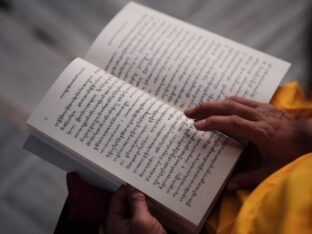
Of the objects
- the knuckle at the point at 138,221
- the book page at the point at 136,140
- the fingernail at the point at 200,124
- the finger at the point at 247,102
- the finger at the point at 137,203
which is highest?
the finger at the point at 247,102

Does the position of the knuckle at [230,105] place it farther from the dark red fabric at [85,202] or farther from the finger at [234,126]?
the dark red fabric at [85,202]

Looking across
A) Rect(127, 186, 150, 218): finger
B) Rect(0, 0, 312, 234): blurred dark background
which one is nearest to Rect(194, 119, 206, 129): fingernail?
Rect(127, 186, 150, 218): finger

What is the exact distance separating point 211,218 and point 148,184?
101mm

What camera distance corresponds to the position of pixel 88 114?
0.65 m

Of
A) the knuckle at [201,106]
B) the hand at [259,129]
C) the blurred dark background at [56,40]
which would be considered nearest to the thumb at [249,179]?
the hand at [259,129]

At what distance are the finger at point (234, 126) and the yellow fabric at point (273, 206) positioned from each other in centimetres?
7

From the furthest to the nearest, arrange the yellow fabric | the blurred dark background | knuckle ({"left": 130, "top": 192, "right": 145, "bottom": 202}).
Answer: the blurred dark background
knuckle ({"left": 130, "top": 192, "right": 145, "bottom": 202})
the yellow fabric

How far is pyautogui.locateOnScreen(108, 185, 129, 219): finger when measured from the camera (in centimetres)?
62

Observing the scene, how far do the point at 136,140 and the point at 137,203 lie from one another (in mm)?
90

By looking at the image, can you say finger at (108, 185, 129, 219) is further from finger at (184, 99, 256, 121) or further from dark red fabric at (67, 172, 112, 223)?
finger at (184, 99, 256, 121)

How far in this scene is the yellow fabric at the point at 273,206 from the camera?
493 mm

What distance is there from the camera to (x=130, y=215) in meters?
0.63

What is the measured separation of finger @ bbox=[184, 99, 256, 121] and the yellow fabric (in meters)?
0.10

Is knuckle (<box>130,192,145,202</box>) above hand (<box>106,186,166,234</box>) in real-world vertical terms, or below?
above
